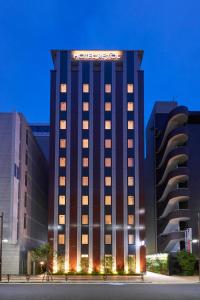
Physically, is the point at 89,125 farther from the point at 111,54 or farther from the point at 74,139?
the point at 111,54

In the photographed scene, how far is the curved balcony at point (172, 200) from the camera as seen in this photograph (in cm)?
9822

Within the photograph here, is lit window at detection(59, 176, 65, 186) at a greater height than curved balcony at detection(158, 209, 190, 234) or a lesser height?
greater

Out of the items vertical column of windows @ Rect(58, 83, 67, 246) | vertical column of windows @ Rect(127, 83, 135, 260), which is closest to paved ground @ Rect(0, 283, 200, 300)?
vertical column of windows @ Rect(58, 83, 67, 246)

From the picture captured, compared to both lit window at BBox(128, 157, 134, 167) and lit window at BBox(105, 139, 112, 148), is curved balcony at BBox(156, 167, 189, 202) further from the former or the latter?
lit window at BBox(105, 139, 112, 148)

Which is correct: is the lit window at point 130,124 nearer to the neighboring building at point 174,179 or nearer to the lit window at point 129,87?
the lit window at point 129,87

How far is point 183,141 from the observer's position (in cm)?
10800

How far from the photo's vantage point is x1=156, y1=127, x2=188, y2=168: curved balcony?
10200cm

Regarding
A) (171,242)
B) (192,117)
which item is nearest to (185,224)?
(171,242)

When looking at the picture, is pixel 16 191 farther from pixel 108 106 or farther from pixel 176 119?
pixel 176 119

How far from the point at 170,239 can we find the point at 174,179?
11584 millimetres

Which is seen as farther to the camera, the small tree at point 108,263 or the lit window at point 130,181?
the lit window at point 130,181

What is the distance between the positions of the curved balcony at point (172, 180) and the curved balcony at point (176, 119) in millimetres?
9735

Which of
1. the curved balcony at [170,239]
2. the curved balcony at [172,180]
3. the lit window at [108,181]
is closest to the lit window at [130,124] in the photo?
the lit window at [108,181]

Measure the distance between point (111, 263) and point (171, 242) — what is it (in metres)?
13.3
